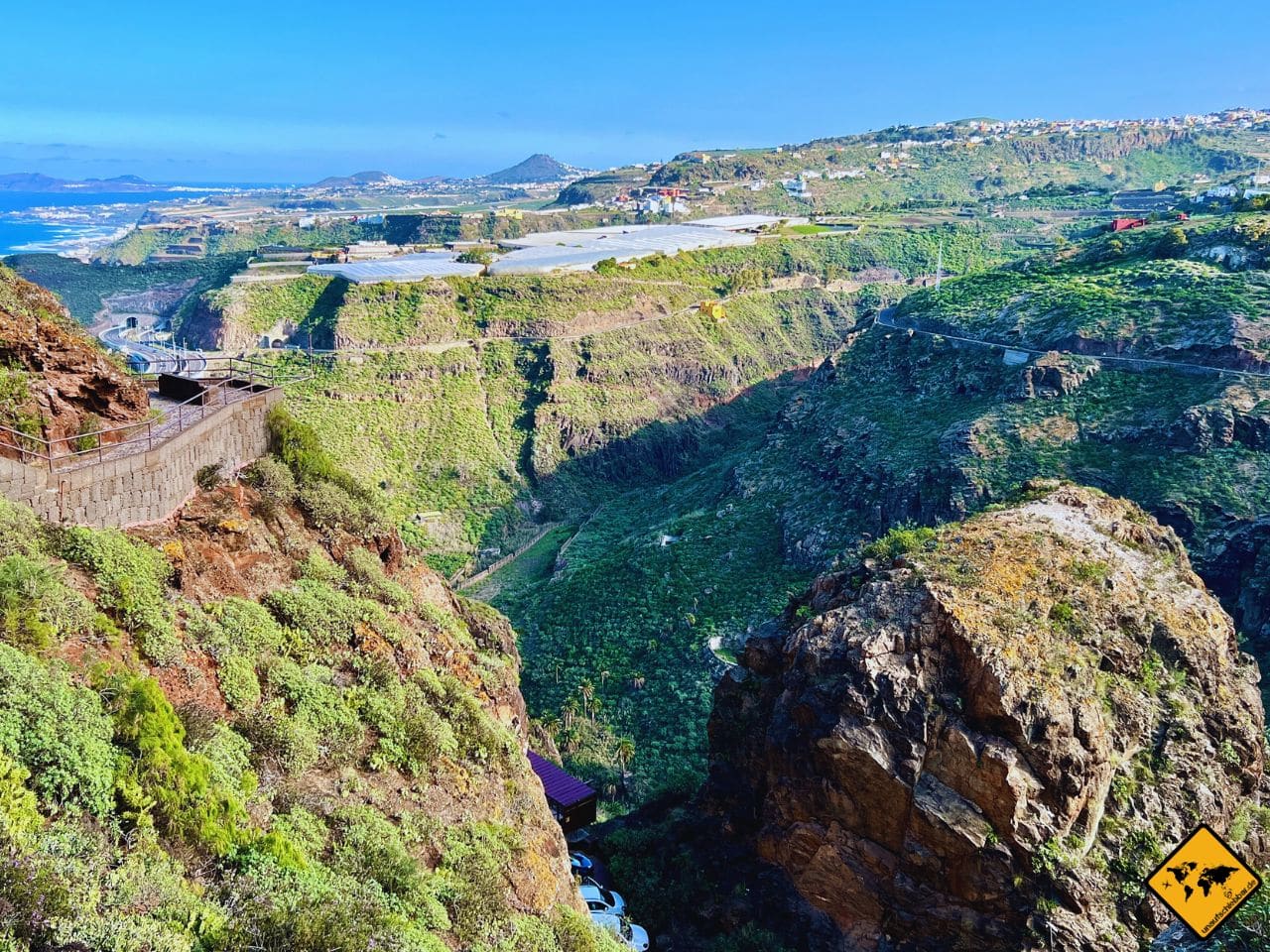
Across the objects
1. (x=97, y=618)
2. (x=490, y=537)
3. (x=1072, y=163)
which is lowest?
(x=490, y=537)

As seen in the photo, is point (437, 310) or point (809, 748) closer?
point (809, 748)

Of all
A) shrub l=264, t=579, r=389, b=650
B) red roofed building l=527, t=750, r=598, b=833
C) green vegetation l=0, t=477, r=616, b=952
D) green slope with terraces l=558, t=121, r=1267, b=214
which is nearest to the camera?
green vegetation l=0, t=477, r=616, b=952

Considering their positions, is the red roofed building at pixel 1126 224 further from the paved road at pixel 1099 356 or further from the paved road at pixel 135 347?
the paved road at pixel 135 347

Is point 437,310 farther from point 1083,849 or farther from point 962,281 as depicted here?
point 1083,849

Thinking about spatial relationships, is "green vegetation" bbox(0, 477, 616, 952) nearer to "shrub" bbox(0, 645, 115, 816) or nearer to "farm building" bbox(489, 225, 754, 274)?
"shrub" bbox(0, 645, 115, 816)

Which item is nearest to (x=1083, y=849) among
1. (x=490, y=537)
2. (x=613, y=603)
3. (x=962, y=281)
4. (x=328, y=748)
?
(x=328, y=748)

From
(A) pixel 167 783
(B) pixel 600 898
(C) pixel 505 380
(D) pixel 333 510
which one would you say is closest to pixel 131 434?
(D) pixel 333 510

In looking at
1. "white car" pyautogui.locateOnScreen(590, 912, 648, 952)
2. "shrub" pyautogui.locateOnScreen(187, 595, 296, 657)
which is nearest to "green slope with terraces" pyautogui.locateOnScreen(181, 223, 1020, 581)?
"white car" pyautogui.locateOnScreen(590, 912, 648, 952)
